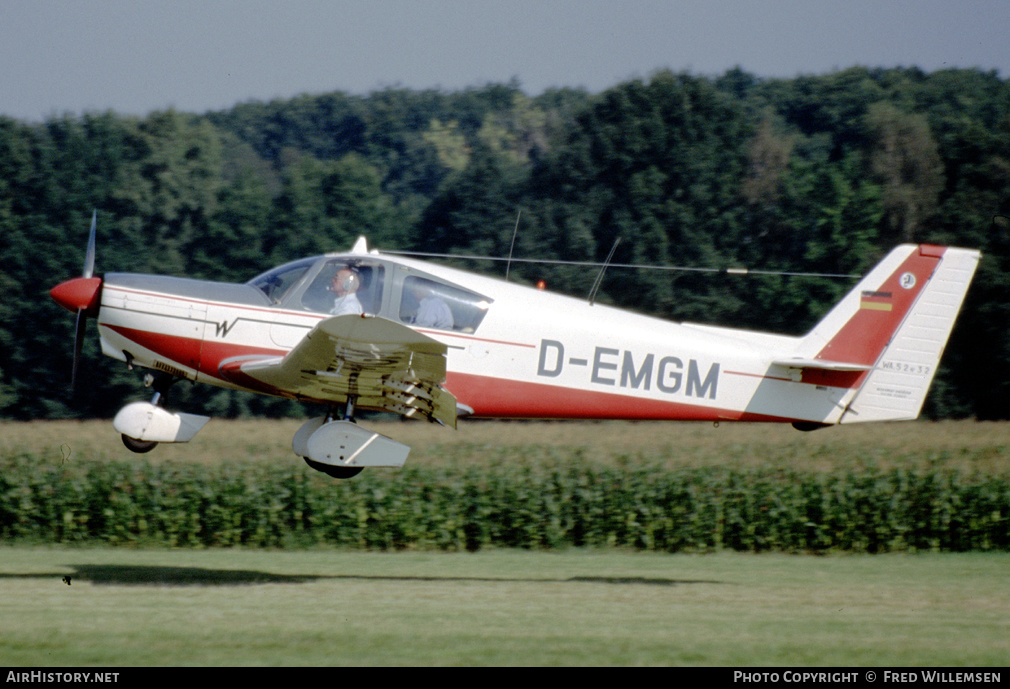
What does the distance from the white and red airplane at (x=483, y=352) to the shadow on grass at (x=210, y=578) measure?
97.4 inches

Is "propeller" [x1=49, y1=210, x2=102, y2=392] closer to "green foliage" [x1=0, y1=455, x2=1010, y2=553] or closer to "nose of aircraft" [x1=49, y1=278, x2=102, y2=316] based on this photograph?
"nose of aircraft" [x1=49, y1=278, x2=102, y2=316]

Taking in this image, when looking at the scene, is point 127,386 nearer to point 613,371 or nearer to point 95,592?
point 95,592

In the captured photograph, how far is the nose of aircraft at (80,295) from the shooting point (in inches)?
376

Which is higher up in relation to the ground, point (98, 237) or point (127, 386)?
point (98, 237)

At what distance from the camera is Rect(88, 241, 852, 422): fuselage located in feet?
31.3

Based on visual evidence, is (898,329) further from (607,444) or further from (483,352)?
(607,444)

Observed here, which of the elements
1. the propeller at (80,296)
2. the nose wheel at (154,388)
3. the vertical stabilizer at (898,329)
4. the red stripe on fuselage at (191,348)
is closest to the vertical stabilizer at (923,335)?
the vertical stabilizer at (898,329)

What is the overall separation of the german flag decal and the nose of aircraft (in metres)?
7.16

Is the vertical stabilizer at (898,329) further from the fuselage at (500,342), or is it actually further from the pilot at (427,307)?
the pilot at (427,307)

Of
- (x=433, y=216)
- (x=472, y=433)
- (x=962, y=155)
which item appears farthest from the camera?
(x=433, y=216)

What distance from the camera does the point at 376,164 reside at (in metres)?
70.3

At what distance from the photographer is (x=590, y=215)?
129 feet
